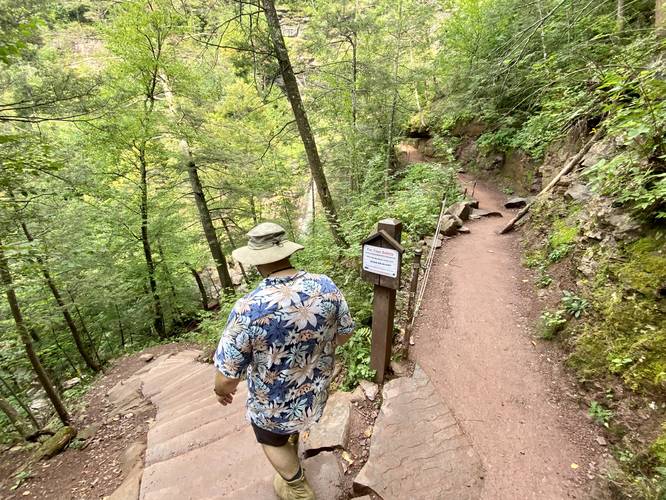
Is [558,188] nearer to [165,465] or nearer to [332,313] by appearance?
[332,313]

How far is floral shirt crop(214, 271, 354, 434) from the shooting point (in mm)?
1866

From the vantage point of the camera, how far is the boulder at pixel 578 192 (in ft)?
20.2

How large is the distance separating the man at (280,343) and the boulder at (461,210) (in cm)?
860

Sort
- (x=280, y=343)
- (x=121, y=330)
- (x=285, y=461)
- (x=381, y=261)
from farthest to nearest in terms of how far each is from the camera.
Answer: (x=121, y=330)
(x=381, y=261)
(x=285, y=461)
(x=280, y=343)

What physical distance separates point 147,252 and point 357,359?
32.2ft

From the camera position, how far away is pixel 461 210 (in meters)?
9.85

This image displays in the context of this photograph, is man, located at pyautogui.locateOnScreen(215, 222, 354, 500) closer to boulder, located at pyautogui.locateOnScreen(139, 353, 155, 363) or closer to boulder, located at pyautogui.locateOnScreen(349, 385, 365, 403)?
boulder, located at pyautogui.locateOnScreen(349, 385, 365, 403)

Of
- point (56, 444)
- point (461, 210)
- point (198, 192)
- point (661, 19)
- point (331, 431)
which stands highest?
point (661, 19)

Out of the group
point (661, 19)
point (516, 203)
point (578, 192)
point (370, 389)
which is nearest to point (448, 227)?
point (578, 192)

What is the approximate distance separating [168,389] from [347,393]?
392cm

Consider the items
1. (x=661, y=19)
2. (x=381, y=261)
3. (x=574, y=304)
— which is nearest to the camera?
(x=381, y=261)

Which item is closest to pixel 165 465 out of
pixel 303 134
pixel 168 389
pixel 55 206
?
pixel 168 389

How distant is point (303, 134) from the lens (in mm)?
6602

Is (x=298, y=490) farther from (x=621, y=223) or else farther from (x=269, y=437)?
(x=621, y=223)
